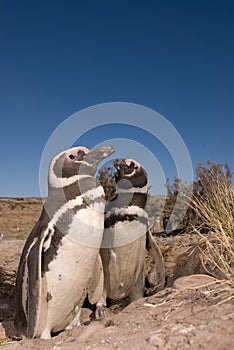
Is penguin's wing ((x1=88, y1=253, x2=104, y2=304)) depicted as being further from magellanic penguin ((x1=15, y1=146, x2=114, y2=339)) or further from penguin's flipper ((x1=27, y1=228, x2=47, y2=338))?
penguin's flipper ((x1=27, y1=228, x2=47, y2=338))

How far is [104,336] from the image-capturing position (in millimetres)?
2410

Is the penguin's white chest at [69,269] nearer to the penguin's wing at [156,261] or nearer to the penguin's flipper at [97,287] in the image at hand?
the penguin's flipper at [97,287]

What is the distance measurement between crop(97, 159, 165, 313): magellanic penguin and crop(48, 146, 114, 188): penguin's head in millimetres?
738

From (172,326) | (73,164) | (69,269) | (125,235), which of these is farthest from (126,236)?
(172,326)

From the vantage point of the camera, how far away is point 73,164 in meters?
3.77

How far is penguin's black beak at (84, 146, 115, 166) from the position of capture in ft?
12.5

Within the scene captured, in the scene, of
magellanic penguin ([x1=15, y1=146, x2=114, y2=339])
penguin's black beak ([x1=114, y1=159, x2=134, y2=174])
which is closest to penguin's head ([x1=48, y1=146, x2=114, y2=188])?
magellanic penguin ([x1=15, y1=146, x2=114, y2=339])

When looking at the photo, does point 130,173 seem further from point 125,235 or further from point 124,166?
point 125,235

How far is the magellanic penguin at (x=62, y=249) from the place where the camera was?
133 inches

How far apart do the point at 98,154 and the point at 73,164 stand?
29 centimetres

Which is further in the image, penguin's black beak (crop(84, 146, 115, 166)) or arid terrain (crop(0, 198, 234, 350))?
penguin's black beak (crop(84, 146, 115, 166))

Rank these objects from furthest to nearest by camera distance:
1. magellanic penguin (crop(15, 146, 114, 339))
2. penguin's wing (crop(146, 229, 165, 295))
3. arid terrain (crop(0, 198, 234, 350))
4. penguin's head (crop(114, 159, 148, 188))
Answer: penguin's wing (crop(146, 229, 165, 295)) → penguin's head (crop(114, 159, 148, 188)) → magellanic penguin (crop(15, 146, 114, 339)) → arid terrain (crop(0, 198, 234, 350))

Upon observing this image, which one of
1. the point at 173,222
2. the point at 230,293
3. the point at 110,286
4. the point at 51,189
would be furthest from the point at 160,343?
the point at 173,222

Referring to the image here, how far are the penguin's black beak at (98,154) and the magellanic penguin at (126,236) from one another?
692mm
